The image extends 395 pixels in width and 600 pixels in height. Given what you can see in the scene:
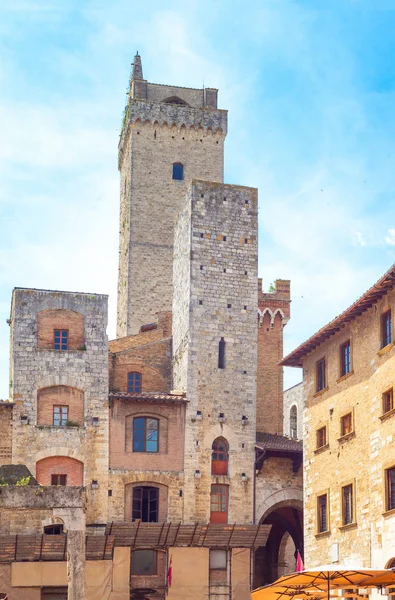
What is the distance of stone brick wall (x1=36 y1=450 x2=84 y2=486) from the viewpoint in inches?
1736

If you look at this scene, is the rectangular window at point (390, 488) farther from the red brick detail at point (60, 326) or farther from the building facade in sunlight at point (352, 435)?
the red brick detail at point (60, 326)

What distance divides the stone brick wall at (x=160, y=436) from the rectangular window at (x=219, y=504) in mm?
1782

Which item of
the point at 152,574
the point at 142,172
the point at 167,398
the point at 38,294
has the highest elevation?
the point at 142,172

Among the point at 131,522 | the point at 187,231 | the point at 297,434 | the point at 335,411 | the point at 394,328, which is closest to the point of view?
the point at 394,328

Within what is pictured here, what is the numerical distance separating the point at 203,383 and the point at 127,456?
440cm

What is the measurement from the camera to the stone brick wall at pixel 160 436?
146 feet

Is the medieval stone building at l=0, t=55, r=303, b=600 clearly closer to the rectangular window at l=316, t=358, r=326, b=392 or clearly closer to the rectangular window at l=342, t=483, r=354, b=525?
the rectangular window at l=316, t=358, r=326, b=392

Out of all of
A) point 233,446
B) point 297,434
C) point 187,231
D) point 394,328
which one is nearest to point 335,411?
point 394,328

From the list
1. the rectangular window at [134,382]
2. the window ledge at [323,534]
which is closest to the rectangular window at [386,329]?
the window ledge at [323,534]

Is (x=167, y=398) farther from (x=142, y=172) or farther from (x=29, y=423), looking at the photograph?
(x=142, y=172)

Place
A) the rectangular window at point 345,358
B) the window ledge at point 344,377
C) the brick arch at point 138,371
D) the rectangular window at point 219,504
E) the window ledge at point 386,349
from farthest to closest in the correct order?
the brick arch at point 138,371 → the rectangular window at point 219,504 → the rectangular window at point 345,358 → the window ledge at point 344,377 → the window ledge at point 386,349

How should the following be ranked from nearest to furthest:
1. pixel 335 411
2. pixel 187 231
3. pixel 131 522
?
pixel 335 411, pixel 131 522, pixel 187 231

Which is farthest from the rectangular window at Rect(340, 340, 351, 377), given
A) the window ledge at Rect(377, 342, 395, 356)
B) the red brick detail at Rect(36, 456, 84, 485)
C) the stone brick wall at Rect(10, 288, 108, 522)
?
the red brick detail at Rect(36, 456, 84, 485)

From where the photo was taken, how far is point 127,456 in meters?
44.7
